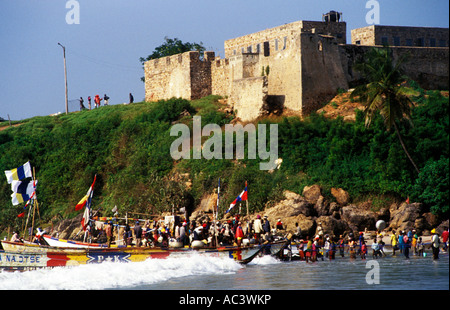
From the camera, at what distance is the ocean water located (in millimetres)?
20328

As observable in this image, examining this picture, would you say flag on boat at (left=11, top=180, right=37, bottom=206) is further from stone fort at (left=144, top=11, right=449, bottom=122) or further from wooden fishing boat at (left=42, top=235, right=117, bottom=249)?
stone fort at (left=144, top=11, right=449, bottom=122)

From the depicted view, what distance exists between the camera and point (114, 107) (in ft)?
159

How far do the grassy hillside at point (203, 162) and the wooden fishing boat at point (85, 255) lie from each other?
6.79 m

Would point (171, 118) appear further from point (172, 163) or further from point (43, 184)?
point (43, 184)

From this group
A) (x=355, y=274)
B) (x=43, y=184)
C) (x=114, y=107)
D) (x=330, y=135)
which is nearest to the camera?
(x=355, y=274)

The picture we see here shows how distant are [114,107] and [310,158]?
18.7m

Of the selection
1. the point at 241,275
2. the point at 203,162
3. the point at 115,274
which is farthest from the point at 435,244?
the point at 203,162

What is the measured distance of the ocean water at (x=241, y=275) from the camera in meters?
20.3

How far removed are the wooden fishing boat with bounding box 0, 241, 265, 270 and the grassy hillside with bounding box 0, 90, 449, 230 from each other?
267 inches

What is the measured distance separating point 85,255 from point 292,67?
16068 mm

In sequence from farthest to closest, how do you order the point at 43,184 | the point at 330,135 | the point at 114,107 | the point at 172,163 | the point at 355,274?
the point at 114,107, the point at 43,184, the point at 172,163, the point at 330,135, the point at 355,274

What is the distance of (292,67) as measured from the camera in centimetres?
3684

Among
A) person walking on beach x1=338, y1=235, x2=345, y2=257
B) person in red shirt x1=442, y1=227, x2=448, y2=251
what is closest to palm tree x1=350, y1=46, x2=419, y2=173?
Answer: person walking on beach x1=338, y1=235, x2=345, y2=257
